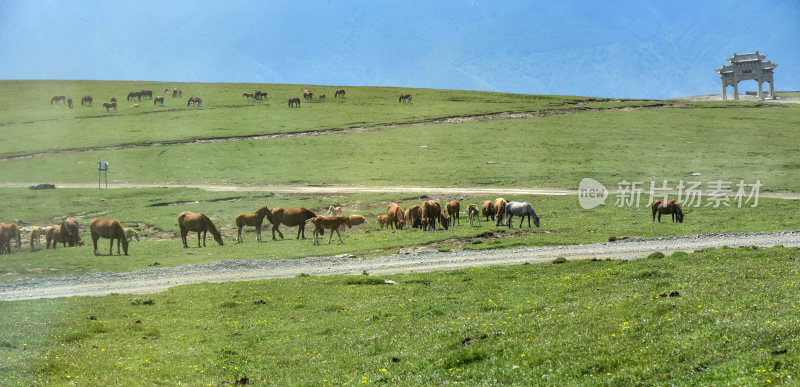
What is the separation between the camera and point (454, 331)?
15.4m

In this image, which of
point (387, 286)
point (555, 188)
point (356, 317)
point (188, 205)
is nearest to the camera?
point (356, 317)

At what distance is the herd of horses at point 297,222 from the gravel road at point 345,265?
7.82m

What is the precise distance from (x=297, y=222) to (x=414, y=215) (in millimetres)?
8163

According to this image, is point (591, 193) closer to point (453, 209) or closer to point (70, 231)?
point (453, 209)

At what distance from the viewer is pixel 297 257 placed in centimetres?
3547

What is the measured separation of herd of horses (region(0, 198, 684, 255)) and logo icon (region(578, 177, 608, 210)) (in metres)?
6.02

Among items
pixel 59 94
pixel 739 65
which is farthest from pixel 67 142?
pixel 739 65

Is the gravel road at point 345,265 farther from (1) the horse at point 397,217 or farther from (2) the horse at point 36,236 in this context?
(2) the horse at point 36,236

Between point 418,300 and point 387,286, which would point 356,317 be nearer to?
point 418,300

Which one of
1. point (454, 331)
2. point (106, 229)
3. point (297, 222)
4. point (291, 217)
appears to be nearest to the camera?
point (454, 331)

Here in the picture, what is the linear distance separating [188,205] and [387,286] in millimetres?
36286

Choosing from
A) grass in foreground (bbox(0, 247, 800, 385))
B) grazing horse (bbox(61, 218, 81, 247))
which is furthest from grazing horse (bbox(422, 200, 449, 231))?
grazing horse (bbox(61, 218, 81, 247))

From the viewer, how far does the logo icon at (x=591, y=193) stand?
171ft

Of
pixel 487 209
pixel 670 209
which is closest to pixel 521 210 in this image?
pixel 487 209
